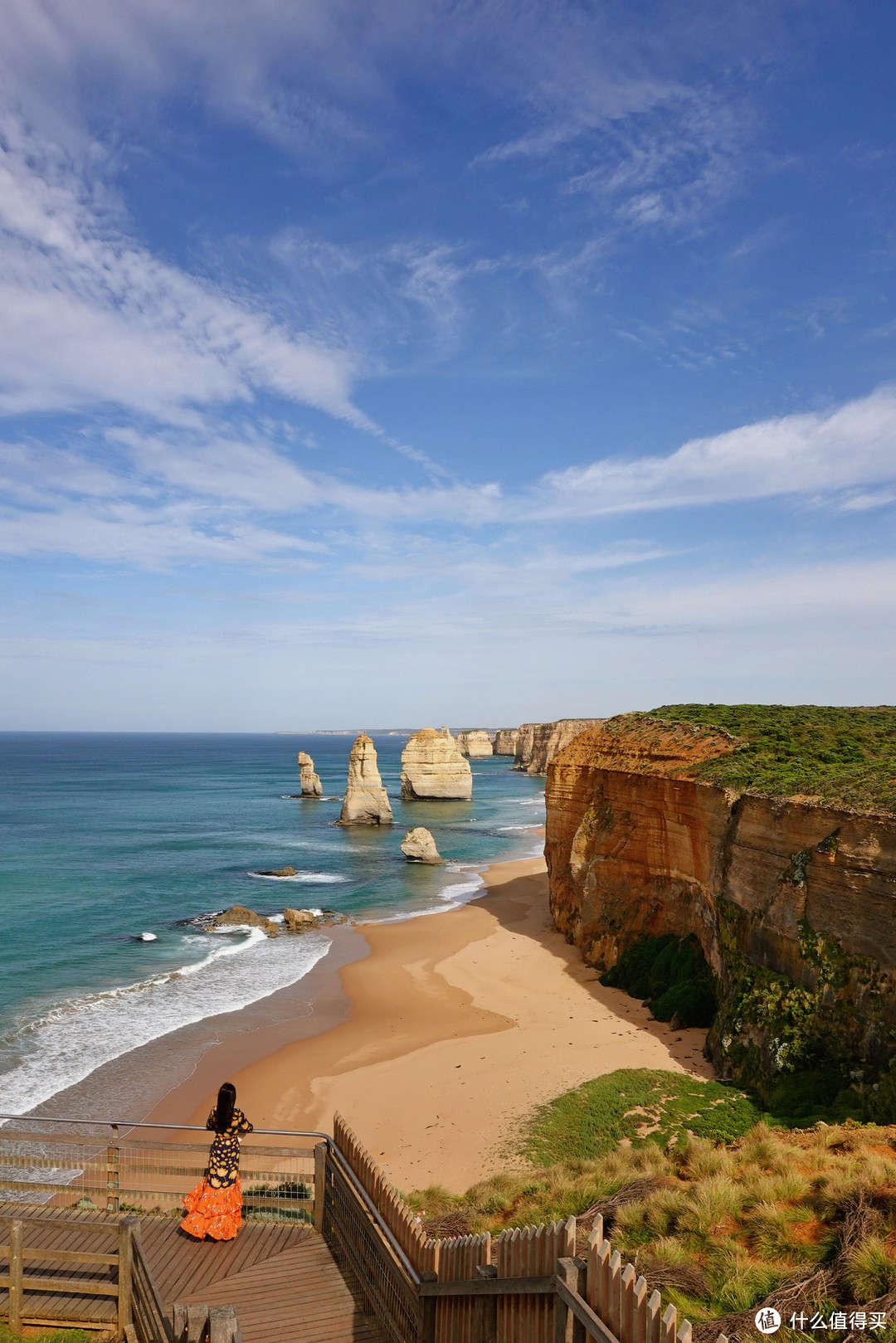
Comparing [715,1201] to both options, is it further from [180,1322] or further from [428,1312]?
[180,1322]

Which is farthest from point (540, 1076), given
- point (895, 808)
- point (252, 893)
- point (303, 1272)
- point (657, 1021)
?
point (252, 893)

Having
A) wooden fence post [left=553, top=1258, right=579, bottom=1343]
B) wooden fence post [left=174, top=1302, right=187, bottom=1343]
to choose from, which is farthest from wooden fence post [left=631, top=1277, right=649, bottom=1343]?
wooden fence post [left=174, top=1302, right=187, bottom=1343]

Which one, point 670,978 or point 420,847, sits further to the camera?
point 420,847

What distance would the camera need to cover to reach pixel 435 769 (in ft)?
290

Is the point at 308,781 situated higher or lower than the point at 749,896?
lower

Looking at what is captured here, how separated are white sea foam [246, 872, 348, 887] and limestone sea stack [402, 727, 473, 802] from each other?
40053 millimetres

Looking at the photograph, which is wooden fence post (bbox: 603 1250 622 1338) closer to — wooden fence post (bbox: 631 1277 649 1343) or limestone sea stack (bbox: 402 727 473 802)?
wooden fence post (bbox: 631 1277 649 1343)

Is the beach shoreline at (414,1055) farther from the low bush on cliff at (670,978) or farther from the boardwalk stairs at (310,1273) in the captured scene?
the boardwalk stairs at (310,1273)

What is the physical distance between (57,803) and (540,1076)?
79.8 m

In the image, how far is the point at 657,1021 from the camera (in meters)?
21.1

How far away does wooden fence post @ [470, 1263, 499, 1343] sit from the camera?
210 inches

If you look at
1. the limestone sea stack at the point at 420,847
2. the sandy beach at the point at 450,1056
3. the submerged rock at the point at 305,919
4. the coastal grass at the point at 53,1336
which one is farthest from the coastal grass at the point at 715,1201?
the limestone sea stack at the point at 420,847

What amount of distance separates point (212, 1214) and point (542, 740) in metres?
129

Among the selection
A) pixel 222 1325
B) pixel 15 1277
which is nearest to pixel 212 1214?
pixel 15 1277
